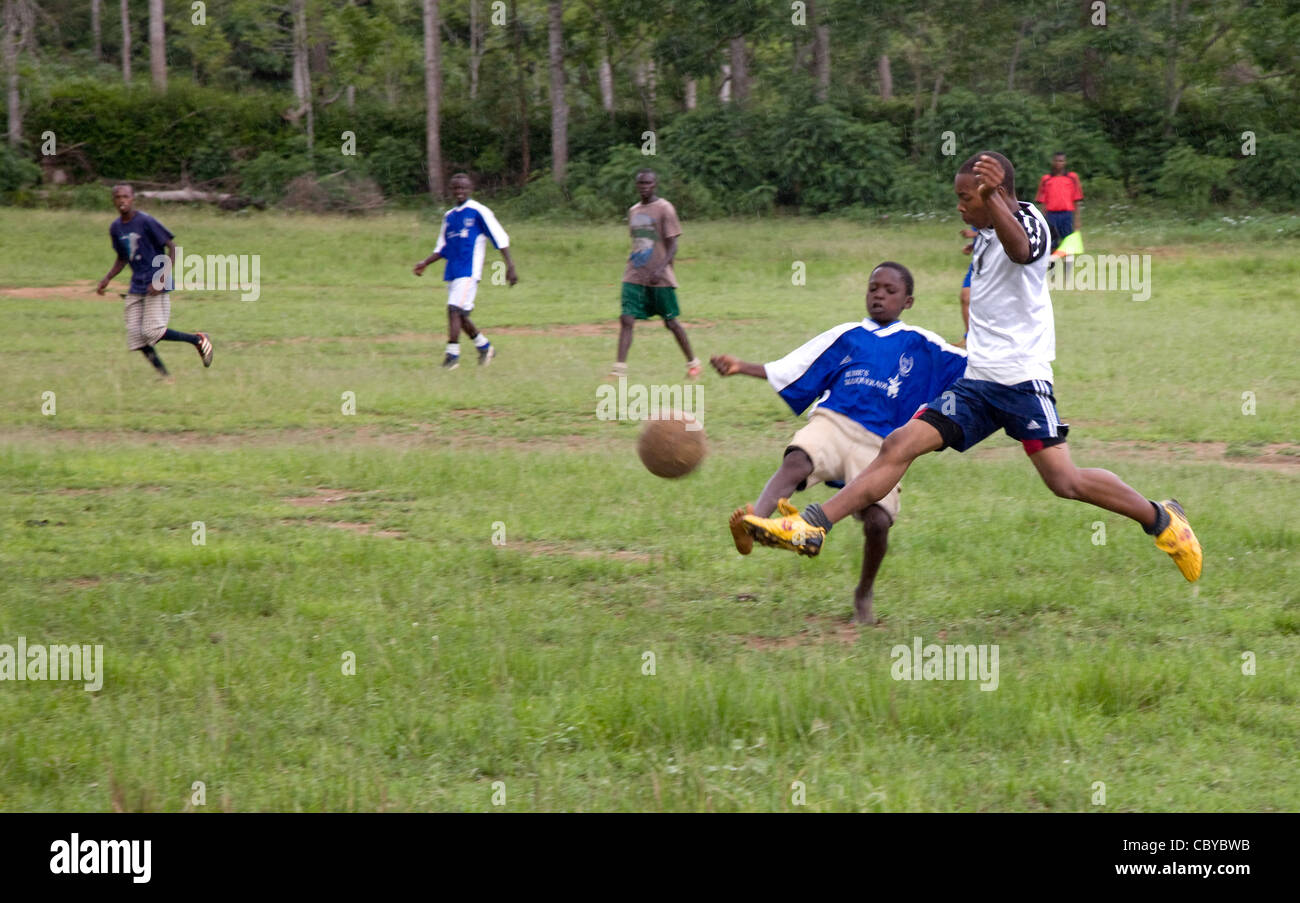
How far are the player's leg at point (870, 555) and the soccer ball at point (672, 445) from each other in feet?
3.09

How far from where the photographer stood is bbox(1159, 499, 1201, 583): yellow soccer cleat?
20.9 ft

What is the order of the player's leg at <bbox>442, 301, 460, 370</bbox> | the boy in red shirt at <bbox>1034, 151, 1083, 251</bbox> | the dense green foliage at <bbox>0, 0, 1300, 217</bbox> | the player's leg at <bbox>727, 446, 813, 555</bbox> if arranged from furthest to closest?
the dense green foliage at <bbox>0, 0, 1300, 217</bbox>, the boy in red shirt at <bbox>1034, 151, 1083, 251</bbox>, the player's leg at <bbox>442, 301, 460, 370</bbox>, the player's leg at <bbox>727, 446, 813, 555</bbox>

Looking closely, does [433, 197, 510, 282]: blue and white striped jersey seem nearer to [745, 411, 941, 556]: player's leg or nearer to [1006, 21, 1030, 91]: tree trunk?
[745, 411, 941, 556]: player's leg

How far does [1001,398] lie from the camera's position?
604 centimetres

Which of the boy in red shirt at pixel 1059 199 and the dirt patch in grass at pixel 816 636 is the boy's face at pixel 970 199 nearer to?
the dirt patch in grass at pixel 816 636

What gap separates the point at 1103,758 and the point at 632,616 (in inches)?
95.5

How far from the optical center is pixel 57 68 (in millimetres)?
48719

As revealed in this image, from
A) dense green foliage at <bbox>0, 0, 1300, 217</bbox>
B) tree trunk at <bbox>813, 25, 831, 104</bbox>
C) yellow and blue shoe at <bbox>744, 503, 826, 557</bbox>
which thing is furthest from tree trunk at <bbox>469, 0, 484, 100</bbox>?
yellow and blue shoe at <bbox>744, 503, 826, 557</bbox>

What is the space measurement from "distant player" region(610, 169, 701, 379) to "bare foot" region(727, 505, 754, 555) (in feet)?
26.8

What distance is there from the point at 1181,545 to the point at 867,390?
1.52 m

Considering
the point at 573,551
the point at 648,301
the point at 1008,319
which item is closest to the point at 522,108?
the point at 648,301

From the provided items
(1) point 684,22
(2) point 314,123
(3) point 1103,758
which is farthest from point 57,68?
(3) point 1103,758

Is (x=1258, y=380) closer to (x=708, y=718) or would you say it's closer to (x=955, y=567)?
(x=955, y=567)

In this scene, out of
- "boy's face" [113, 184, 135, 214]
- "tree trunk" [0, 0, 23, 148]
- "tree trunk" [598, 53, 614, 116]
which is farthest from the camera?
"tree trunk" [598, 53, 614, 116]
